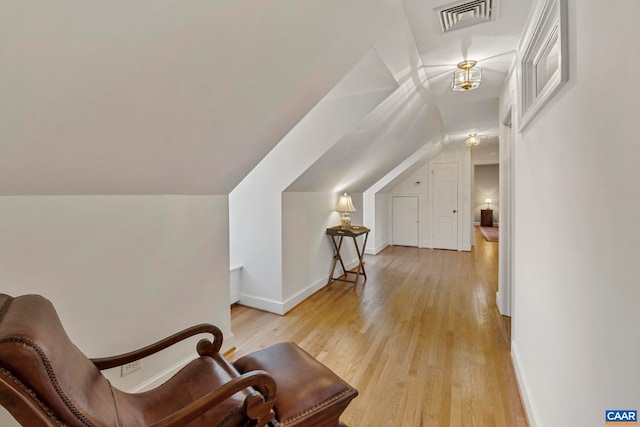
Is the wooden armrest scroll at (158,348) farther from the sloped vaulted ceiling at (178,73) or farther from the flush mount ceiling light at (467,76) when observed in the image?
the flush mount ceiling light at (467,76)

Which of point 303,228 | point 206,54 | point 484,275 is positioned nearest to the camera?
point 206,54

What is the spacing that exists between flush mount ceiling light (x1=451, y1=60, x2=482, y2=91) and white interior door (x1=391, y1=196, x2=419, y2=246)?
4.81 meters

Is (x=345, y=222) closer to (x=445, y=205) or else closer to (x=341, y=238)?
(x=341, y=238)

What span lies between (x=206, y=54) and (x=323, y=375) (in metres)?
1.52

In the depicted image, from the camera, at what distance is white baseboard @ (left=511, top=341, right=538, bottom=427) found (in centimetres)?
159

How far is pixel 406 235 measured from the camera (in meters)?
7.25

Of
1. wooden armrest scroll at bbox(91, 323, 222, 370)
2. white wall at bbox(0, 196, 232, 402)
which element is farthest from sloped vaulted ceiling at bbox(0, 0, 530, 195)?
wooden armrest scroll at bbox(91, 323, 222, 370)

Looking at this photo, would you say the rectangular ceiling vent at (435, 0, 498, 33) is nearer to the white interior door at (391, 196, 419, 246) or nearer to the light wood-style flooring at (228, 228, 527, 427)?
the light wood-style flooring at (228, 228, 527, 427)

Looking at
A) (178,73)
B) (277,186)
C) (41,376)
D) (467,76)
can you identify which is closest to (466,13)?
(467,76)

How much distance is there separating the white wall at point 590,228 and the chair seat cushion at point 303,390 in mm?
875

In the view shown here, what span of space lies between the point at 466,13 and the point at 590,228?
1.48 meters

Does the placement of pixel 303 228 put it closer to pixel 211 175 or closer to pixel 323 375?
pixel 211 175

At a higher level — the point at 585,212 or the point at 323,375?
the point at 585,212

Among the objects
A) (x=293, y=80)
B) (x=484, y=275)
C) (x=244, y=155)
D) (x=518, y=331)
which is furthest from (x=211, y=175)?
(x=484, y=275)
